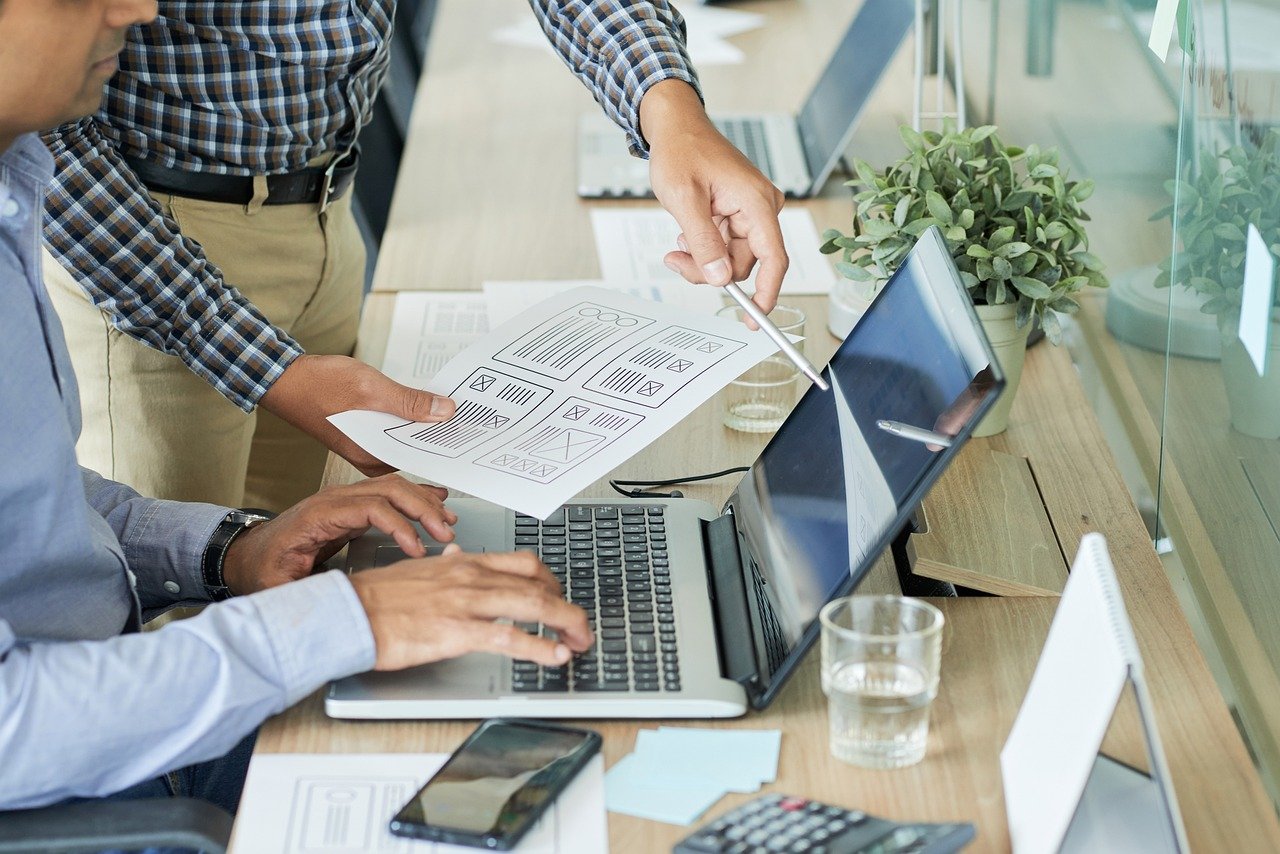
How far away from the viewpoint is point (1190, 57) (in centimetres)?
126

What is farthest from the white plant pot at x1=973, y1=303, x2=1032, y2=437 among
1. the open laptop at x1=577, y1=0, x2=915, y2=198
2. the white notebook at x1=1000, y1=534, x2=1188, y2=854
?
the open laptop at x1=577, y1=0, x2=915, y2=198

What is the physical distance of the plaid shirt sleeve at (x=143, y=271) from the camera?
55.6 inches

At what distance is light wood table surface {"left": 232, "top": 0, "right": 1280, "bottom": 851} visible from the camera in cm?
92

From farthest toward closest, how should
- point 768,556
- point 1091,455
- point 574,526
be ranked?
point 1091,455 < point 574,526 < point 768,556

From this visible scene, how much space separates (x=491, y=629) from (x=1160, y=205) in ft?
2.89

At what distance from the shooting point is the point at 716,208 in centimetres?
139

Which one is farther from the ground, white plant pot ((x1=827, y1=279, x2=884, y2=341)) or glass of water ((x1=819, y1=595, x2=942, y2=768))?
glass of water ((x1=819, y1=595, x2=942, y2=768))

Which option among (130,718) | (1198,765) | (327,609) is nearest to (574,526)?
(327,609)

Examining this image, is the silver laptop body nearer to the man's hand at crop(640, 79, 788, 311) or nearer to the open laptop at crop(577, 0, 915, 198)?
the man's hand at crop(640, 79, 788, 311)

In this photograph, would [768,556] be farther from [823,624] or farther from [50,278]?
[50,278]

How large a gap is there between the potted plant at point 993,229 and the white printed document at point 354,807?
2.15ft

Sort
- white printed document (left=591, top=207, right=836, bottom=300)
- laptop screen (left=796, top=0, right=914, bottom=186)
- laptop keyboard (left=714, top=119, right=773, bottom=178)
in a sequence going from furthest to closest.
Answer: laptop keyboard (left=714, top=119, right=773, bottom=178) → laptop screen (left=796, top=0, right=914, bottom=186) → white printed document (left=591, top=207, right=836, bottom=300)

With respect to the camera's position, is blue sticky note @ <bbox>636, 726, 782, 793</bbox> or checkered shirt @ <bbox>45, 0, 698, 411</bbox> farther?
checkered shirt @ <bbox>45, 0, 698, 411</bbox>

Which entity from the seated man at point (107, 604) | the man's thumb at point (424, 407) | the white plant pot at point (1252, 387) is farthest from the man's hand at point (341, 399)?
the white plant pot at point (1252, 387)
